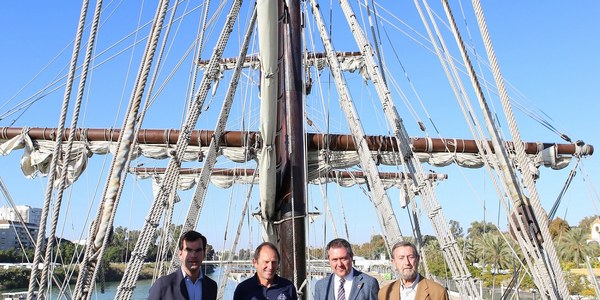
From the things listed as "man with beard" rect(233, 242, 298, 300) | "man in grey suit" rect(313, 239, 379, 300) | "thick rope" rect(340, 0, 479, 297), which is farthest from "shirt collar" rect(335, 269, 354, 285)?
"thick rope" rect(340, 0, 479, 297)

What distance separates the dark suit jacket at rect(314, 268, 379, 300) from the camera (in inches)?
121

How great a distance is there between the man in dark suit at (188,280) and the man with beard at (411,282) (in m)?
0.97

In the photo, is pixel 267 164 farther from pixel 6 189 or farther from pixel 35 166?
pixel 35 166

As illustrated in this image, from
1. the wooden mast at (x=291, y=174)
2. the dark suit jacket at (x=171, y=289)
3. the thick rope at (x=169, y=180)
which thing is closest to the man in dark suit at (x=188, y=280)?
the dark suit jacket at (x=171, y=289)

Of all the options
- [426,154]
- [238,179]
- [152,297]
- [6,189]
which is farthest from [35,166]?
[152,297]

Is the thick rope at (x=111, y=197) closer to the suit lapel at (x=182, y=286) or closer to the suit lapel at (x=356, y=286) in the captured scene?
the suit lapel at (x=182, y=286)

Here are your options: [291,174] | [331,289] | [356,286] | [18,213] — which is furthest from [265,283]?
[18,213]

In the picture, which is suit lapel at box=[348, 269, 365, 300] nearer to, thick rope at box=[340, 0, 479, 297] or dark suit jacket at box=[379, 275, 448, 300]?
dark suit jacket at box=[379, 275, 448, 300]

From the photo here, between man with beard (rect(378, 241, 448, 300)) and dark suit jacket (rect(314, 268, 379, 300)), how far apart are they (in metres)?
0.16

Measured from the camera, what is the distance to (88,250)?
3.63 metres

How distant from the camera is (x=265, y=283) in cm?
304

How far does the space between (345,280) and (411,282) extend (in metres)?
0.40

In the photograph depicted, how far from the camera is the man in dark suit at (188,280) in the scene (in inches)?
111

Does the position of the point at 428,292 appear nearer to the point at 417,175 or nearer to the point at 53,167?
the point at 53,167
